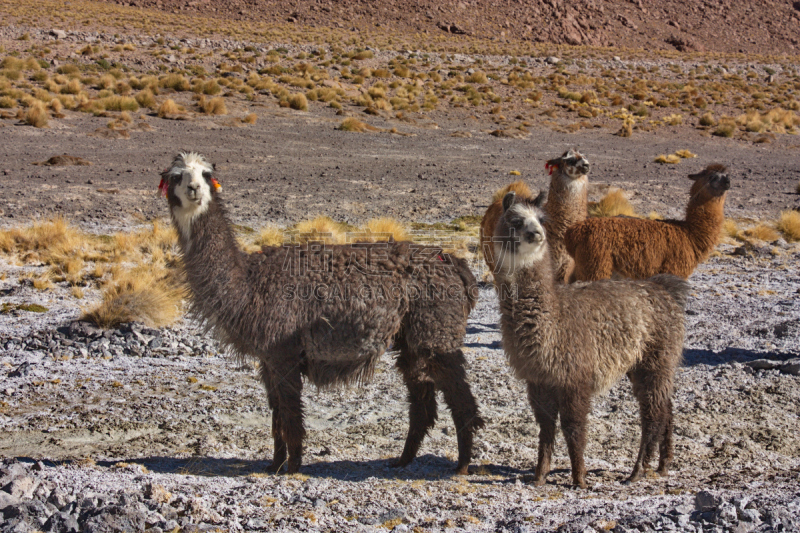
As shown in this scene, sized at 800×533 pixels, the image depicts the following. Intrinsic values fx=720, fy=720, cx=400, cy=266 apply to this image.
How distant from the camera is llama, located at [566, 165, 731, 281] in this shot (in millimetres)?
7090

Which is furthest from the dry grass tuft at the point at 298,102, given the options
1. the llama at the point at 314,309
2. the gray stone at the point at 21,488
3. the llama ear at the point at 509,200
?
the gray stone at the point at 21,488

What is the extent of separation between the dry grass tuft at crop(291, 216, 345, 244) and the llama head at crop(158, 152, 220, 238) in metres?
6.43

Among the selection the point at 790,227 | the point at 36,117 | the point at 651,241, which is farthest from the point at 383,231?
the point at 36,117

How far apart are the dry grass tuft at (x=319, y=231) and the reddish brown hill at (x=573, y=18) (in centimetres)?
5466

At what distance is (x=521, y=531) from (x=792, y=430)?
3.14 m

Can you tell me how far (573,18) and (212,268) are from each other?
2996 inches

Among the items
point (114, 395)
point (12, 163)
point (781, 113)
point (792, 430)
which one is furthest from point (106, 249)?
point (781, 113)

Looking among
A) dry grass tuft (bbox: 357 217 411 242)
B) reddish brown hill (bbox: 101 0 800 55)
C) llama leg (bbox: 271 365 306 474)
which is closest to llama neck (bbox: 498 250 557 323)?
llama leg (bbox: 271 365 306 474)

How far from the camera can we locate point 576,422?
4508 millimetres

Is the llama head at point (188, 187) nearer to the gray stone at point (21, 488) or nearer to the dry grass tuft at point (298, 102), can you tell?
the gray stone at point (21, 488)

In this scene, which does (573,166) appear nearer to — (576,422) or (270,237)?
(576,422)

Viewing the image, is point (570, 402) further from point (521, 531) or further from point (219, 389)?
point (219, 389)

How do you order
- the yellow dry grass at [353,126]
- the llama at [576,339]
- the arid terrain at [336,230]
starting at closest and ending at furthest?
the arid terrain at [336,230] < the llama at [576,339] < the yellow dry grass at [353,126]

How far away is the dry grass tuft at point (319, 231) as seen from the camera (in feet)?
37.9
